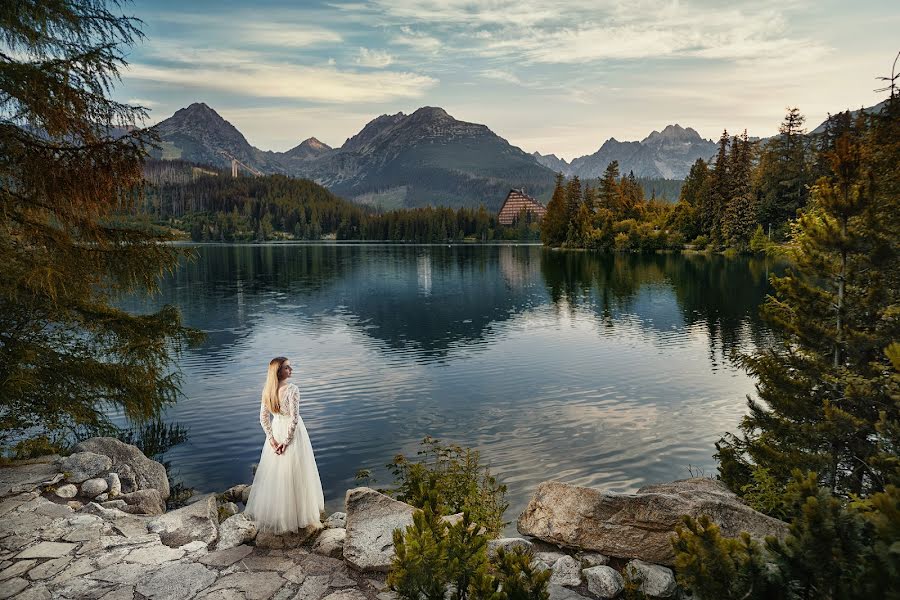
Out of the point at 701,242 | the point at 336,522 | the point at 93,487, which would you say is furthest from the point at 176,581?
the point at 701,242

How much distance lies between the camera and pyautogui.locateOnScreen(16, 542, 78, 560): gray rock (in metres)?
8.50

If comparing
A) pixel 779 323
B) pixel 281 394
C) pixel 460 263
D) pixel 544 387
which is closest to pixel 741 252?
pixel 460 263

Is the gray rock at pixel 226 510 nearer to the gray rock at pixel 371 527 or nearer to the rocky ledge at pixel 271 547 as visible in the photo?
the rocky ledge at pixel 271 547

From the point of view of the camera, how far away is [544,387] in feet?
87.1

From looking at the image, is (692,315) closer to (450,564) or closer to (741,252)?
(450,564)

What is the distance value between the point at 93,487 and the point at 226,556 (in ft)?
14.7

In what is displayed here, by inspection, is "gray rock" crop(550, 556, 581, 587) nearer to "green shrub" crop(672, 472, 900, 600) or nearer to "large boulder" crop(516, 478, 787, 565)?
"large boulder" crop(516, 478, 787, 565)

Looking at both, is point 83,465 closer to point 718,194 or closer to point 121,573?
point 121,573

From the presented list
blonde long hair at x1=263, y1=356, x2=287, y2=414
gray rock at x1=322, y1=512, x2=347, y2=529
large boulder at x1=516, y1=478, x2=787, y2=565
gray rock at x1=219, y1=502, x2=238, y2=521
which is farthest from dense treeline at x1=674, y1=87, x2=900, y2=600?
gray rock at x1=219, y1=502, x2=238, y2=521

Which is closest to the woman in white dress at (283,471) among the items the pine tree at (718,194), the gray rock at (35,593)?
the gray rock at (35,593)

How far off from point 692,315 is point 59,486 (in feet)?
145

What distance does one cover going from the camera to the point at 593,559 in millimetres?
9188

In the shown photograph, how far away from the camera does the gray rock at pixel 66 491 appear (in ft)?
35.6

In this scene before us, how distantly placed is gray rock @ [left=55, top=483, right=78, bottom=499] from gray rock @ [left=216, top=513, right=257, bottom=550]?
3798 mm
